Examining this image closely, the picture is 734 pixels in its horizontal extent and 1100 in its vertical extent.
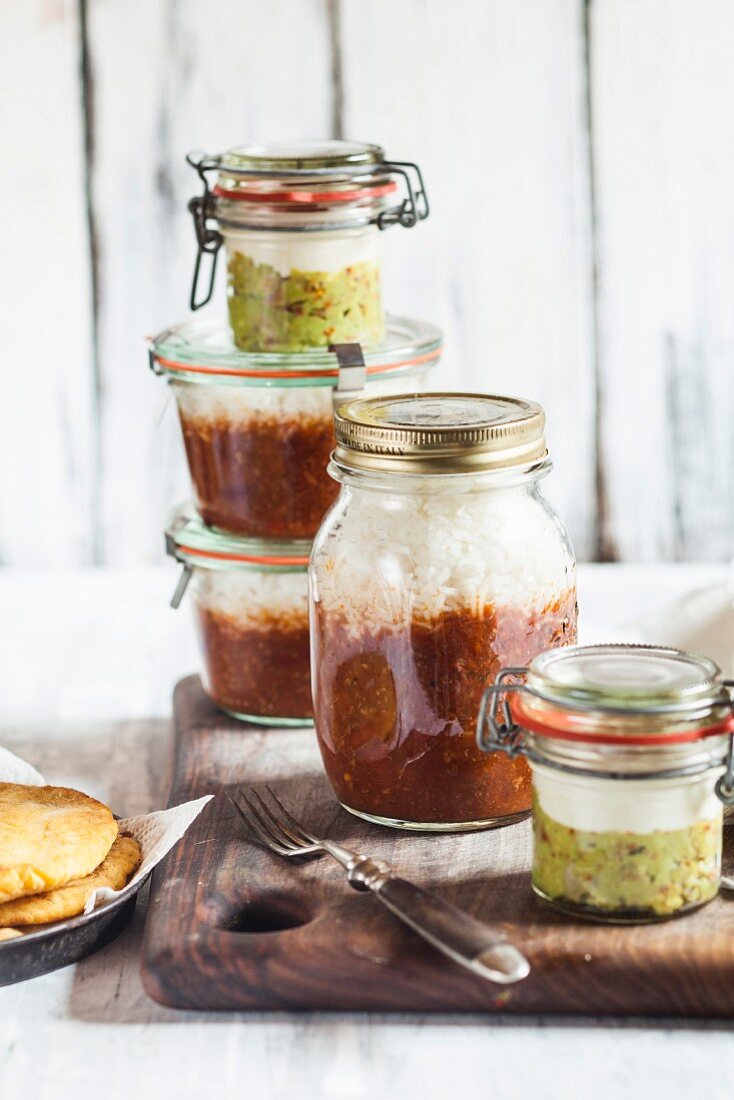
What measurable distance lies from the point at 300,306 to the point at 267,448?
112mm

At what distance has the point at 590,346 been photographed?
5.26ft

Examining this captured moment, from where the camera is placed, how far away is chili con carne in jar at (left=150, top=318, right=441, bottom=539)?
3.52ft

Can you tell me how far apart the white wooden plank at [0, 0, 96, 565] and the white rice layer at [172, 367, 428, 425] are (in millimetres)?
495

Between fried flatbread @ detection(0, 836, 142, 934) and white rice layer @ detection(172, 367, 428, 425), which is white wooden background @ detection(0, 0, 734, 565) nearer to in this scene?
white rice layer @ detection(172, 367, 428, 425)

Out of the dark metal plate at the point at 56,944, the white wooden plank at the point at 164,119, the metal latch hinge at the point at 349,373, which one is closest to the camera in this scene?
the dark metal plate at the point at 56,944

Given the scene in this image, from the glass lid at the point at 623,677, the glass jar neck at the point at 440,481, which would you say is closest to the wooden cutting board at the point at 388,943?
the glass lid at the point at 623,677

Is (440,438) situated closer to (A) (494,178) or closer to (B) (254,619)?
(B) (254,619)

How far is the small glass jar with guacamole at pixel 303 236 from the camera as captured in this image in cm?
106

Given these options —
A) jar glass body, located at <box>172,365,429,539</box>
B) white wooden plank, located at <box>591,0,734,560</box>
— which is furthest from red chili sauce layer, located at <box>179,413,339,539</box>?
white wooden plank, located at <box>591,0,734,560</box>

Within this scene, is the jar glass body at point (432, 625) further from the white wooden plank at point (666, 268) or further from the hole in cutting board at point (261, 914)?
the white wooden plank at point (666, 268)

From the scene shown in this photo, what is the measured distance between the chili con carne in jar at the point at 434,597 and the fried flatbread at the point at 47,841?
0.18 metres

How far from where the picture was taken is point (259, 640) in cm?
115

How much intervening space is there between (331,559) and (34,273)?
0.76m

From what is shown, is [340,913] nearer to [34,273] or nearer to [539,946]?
[539,946]
